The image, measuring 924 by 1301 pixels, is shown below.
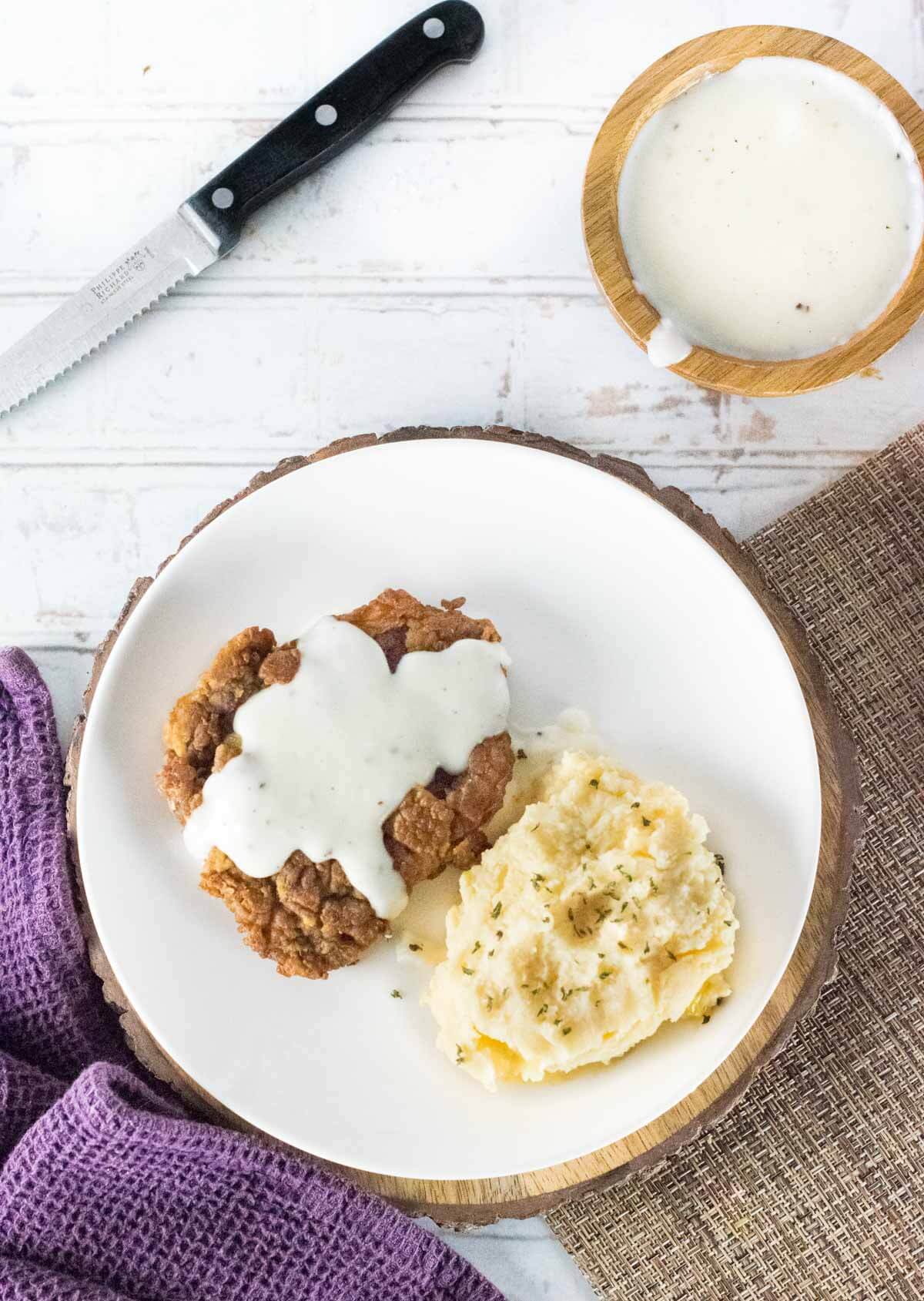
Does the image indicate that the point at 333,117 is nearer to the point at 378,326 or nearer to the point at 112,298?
the point at 378,326

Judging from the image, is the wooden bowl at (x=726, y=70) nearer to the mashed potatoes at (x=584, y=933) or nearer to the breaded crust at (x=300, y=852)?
the breaded crust at (x=300, y=852)

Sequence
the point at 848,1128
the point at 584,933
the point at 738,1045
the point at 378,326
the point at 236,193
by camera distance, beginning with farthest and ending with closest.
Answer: the point at 378,326, the point at 236,193, the point at 848,1128, the point at 738,1045, the point at 584,933

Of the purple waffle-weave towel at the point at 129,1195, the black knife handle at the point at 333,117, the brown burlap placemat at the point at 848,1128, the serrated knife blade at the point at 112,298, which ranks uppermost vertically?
the black knife handle at the point at 333,117

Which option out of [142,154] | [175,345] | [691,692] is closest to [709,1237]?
[691,692]

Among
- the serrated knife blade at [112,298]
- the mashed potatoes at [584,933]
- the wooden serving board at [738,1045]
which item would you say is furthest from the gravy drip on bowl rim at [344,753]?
the serrated knife blade at [112,298]

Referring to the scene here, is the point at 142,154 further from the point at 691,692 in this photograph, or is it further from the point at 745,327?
the point at 691,692

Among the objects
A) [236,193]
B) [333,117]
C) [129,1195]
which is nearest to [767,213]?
[333,117]
